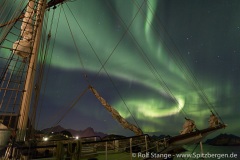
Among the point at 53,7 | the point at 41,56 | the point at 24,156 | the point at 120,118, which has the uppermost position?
the point at 53,7

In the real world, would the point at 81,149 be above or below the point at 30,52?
below

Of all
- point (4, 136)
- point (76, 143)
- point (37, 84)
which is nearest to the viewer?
point (76, 143)

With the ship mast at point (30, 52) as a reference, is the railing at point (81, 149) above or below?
below

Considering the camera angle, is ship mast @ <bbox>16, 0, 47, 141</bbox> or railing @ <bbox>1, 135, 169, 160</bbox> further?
ship mast @ <bbox>16, 0, 47, 141</bbox>

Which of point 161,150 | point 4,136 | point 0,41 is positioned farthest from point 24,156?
point 0,41

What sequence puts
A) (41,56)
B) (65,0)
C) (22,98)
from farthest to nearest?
(65,0)
(41,56)
(22,98)

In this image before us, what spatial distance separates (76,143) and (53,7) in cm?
1612

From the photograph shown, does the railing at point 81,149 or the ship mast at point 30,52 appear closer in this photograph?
the railing at point 81,149

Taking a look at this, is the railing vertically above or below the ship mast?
below

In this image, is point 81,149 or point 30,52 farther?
point 30,52

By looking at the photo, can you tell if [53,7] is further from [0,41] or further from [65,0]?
[0,41]

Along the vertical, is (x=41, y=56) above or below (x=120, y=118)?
above

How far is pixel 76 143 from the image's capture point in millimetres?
6148

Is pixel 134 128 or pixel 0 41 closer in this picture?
pixel 0 41
